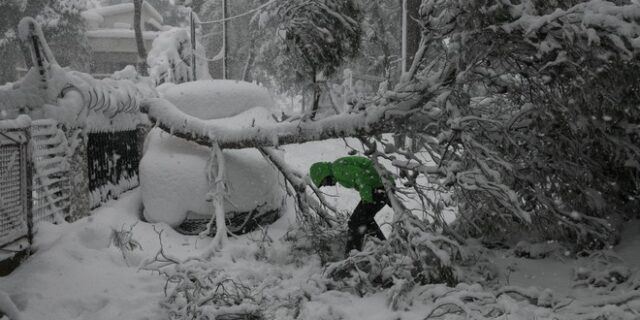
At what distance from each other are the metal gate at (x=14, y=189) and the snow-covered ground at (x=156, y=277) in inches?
8.3

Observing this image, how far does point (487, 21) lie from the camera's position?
444 centimetres

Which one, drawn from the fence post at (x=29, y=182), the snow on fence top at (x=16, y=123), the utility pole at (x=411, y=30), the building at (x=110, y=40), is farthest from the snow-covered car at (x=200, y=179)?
the building at (x=110, y=40)

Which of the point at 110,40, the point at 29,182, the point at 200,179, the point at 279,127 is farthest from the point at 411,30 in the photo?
the point at 110,40

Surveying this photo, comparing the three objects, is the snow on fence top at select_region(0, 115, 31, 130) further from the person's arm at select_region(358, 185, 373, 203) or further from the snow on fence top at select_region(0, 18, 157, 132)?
the person's arm at select_region(358, 185, 373, 203)

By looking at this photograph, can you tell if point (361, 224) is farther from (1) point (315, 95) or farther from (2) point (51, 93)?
(2) point (51, 93)

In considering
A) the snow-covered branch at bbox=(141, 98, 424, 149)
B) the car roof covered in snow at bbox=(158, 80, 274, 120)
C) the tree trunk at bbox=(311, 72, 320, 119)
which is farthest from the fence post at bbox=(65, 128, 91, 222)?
the tree trunk at bbox=(311, 72, 320, 119)

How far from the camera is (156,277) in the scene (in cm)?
487

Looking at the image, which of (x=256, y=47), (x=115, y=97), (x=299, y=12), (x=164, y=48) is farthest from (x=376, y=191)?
(x=256, y=47)

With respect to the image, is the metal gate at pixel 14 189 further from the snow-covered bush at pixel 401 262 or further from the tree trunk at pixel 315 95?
the tree trunk at pixel 315 95

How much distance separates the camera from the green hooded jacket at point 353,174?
17.3 ft

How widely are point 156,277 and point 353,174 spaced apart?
6.81 ft

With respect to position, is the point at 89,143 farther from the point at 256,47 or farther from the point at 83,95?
the point at 256,47

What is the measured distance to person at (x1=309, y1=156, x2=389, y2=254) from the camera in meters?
5.28

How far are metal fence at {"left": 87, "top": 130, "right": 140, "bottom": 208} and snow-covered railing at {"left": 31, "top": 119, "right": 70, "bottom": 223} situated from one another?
1.14 metres
